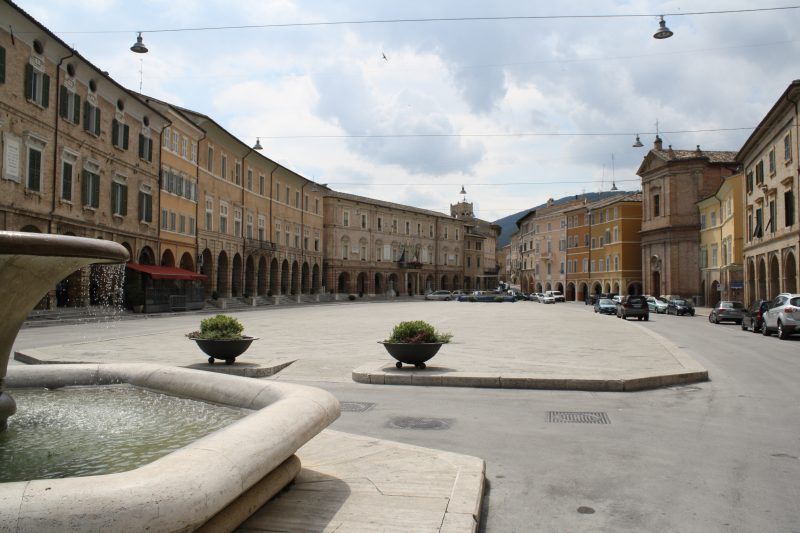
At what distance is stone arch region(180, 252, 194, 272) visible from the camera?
144ft

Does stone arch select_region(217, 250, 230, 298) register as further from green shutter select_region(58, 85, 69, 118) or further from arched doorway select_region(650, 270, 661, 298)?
arched doorway select_region(650, 270, 661, 298)

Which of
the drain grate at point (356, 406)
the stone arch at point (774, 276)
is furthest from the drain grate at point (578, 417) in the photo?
the stone arch at point (774, 276)

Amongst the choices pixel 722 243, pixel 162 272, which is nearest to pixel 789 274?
pixel 722 243

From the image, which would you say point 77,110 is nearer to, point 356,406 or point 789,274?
point 356,406

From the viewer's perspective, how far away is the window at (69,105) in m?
29.5

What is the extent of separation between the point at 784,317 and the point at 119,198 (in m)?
32.2

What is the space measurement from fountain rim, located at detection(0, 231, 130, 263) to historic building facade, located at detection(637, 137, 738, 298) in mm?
66278

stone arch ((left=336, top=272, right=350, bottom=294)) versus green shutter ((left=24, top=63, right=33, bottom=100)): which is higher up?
green shutter ((left=24, top=63, right=33, bottom=100))

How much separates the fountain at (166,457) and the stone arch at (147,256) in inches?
1312

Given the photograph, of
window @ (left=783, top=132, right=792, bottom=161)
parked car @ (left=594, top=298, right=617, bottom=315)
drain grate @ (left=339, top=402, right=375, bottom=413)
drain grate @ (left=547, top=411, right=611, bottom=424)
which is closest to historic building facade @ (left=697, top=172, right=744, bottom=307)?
parked car @ (left=594, top=298, right=617, bottom=315)

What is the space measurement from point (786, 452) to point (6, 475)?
6.92 meters

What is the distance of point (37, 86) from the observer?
2780 centimetres

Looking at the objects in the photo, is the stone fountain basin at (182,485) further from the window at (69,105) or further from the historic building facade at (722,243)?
the historic building facade at (722,243)

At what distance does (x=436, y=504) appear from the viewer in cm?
437
